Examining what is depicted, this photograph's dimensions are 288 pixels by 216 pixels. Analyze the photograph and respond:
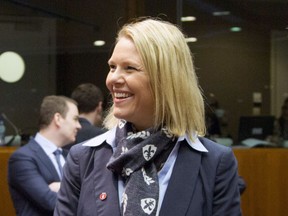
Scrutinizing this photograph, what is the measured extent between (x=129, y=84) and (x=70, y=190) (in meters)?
0.39

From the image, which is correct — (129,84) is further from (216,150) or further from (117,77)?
(216,150)

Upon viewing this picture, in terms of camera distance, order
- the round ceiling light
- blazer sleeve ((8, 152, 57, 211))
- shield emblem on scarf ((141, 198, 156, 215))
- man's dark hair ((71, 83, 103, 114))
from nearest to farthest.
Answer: shield emblem on scarf ((141, 198, 156, 215)), blazer sleeve ((8, 152, 57, 211)), man's dark hair ((71, 83, 103, 114)), the round ceiling light

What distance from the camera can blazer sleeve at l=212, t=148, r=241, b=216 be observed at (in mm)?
2113

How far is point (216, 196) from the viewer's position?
212 cm

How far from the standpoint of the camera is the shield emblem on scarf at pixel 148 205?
2.06 m

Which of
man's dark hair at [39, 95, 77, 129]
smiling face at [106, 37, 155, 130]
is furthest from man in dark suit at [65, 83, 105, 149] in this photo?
smiling face at [106, 37, 155, 130]

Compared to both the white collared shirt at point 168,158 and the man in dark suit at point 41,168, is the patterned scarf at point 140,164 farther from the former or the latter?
the man in dark suit at point 41,168

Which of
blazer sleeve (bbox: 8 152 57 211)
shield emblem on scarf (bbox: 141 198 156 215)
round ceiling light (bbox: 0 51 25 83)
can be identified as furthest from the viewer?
round ceiling light (bbox: 0 51 25 83)

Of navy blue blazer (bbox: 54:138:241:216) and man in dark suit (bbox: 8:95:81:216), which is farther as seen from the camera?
man in dark suit (bbox: 8:95:81:216)

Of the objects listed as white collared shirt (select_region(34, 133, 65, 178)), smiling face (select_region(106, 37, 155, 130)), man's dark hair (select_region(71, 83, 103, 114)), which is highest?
smiling face (select_region(106, 37, 155, 130))

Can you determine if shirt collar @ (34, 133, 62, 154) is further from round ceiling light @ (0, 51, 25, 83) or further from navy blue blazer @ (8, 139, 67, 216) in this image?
round ceiling light @ (0, 51, 25, 83)

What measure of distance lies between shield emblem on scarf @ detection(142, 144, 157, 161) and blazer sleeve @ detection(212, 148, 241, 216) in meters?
0.21

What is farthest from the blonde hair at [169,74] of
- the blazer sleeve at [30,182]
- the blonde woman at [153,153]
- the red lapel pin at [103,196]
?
the blazer sleeve at [30,182]

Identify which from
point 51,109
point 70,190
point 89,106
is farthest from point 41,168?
point 70,190
